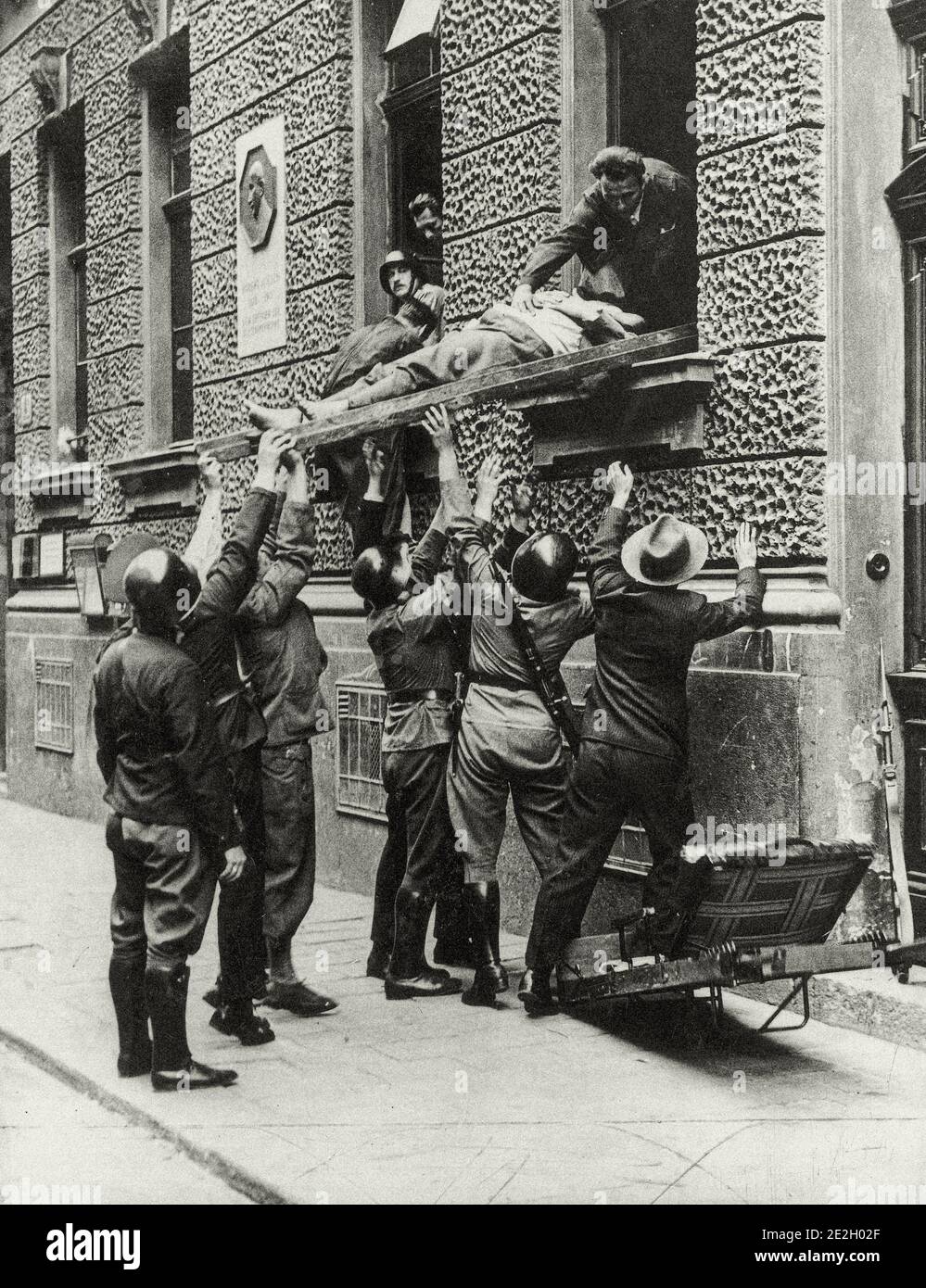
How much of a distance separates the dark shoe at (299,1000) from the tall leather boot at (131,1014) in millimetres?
977

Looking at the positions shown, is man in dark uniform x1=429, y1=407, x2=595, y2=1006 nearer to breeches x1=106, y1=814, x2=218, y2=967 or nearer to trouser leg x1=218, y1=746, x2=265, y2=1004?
trouser leg x1=218, y1=746, x2=265, y2=1004

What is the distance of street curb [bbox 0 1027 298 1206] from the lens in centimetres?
448

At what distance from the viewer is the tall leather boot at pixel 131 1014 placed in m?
5.56

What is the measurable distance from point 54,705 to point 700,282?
28.3ft

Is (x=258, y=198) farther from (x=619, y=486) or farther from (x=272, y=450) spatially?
(x=619, y=486)

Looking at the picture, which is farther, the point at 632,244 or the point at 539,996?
the point at 632,244

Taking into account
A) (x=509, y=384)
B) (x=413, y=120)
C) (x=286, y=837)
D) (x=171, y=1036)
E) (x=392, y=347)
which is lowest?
(x=171, y=1036)

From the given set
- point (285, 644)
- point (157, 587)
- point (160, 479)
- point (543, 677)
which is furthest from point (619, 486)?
point (160, 479)

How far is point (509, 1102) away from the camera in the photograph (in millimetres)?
5203

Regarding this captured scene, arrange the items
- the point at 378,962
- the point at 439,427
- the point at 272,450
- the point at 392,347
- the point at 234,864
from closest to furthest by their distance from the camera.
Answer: the point at 234,864 < the point at 272,450 < the point at 439,427 < the point at 378,962 < the point at 392,347

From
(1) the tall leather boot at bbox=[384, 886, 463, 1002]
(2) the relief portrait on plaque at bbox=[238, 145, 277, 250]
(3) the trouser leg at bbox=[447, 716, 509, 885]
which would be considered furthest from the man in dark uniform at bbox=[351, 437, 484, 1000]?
(2) the relief portrait on plaque at bbox=[238, 145, 277, 250]

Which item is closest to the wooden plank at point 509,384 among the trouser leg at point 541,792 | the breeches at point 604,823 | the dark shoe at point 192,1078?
the trouser leg at point 541,792

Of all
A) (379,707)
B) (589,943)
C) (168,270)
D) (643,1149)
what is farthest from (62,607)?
(643,1149)
